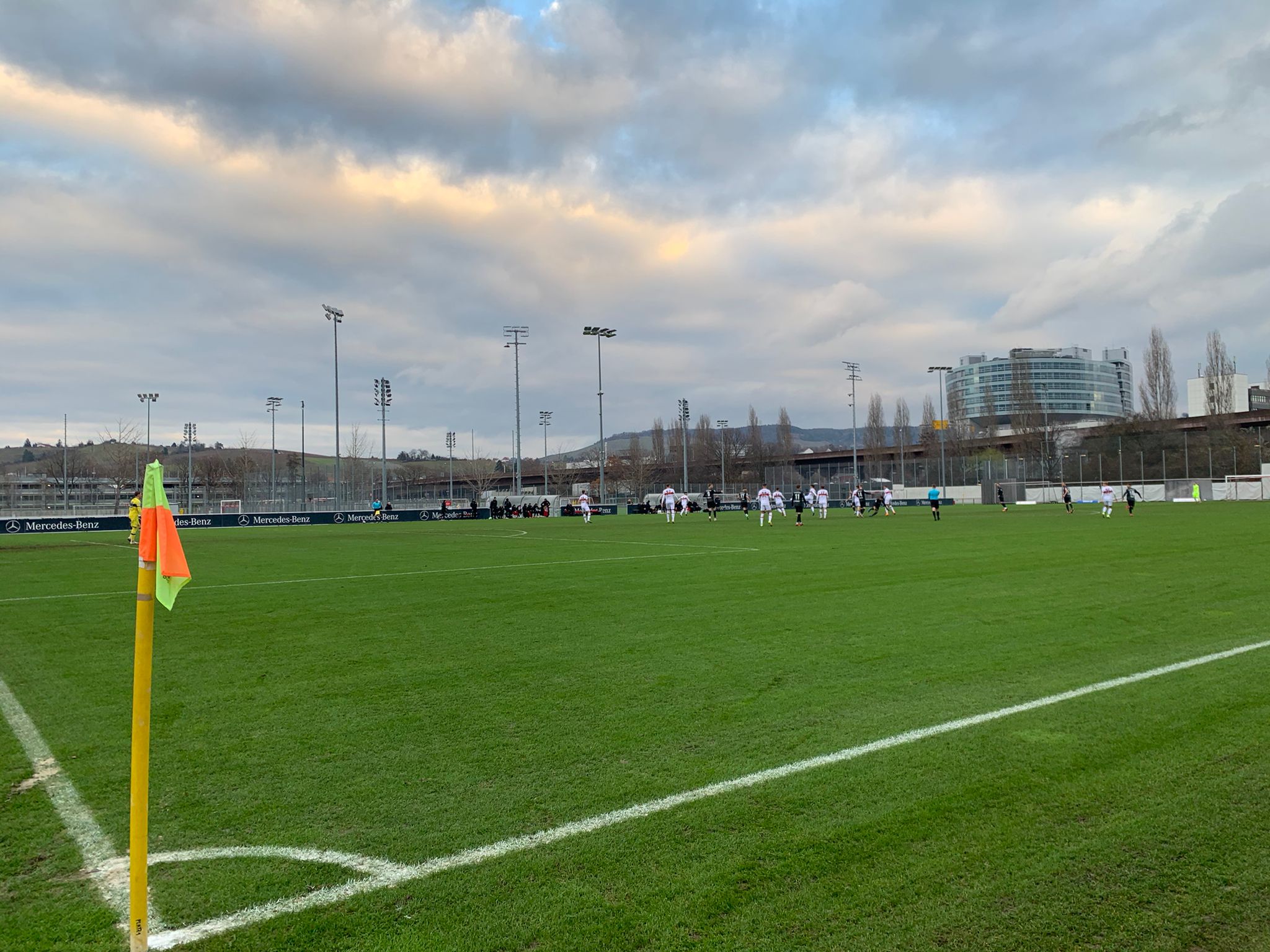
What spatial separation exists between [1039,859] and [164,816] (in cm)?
420

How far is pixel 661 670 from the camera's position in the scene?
23.4ft

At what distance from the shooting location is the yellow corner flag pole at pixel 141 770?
8.97ft

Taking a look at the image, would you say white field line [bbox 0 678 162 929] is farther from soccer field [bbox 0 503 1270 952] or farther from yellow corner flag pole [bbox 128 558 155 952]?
yellow corner flag pole [bbox 128 558 155 952]

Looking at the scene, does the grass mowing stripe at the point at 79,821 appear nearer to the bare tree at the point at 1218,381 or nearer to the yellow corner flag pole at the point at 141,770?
the yellow corner flag pole at the point at 141,770

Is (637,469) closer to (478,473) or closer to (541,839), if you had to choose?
(478,473)

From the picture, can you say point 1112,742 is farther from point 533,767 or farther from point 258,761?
point 258,761

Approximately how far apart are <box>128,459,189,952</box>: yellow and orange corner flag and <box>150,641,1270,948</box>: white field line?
24 centimetres

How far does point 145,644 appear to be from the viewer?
116 inches

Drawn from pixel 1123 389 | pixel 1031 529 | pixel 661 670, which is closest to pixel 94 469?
pixel 1031 529

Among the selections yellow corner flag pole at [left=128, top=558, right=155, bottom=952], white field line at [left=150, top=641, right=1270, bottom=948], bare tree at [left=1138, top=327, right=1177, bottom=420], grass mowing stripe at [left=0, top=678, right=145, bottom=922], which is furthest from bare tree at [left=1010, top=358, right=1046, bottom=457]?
yellow corner flag pole at [left=128, top=558, right=155, bottom=952]

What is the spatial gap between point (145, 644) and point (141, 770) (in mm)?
443

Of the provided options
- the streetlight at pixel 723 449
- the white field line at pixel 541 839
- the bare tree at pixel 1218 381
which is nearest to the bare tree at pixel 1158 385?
the bare tree at pixel 1218 381

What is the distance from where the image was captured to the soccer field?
310cm

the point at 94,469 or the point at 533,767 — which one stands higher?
the point at 94,469
